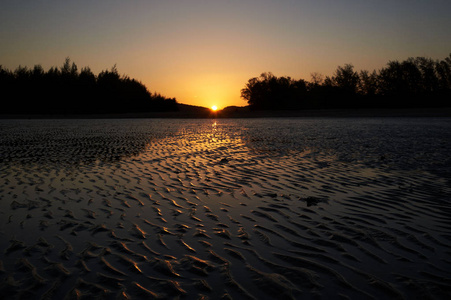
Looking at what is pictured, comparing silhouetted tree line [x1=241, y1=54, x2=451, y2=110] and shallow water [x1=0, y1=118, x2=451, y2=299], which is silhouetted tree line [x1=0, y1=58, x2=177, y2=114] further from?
shallow water [x1=0, y1=118, x2=451, y2=299]

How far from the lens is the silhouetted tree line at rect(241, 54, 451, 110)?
8462 cm

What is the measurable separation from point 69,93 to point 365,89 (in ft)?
262

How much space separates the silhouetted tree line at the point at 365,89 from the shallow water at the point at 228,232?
273ft

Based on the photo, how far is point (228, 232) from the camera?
18.4 ft

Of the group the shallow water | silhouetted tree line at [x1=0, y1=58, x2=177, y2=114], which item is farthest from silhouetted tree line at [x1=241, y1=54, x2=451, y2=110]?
the shallow water

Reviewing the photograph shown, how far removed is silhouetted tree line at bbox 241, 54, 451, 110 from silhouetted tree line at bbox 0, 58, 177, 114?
104ft

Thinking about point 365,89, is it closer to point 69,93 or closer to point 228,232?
point 69,93

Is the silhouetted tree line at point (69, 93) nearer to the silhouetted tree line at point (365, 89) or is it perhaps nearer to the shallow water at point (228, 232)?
the silhouetted tree line at point (365, 89)

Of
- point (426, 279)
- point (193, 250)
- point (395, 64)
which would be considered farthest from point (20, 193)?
point (395, 64)

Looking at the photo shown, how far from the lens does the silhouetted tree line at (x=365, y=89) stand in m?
84.6

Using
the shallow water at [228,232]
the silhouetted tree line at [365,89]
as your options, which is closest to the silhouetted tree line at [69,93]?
the silhouetted tree line at [365,89]

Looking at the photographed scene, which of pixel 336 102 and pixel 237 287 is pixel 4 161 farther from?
pixel 336 102

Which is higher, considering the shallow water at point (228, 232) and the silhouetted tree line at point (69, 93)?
the silhouetted tree line at point (69, 93)

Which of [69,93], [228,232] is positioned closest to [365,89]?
[69,93]
